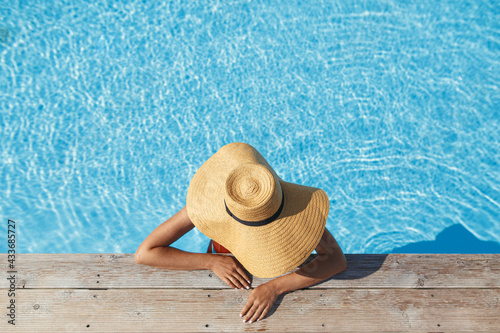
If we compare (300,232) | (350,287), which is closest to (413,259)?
(350,287)

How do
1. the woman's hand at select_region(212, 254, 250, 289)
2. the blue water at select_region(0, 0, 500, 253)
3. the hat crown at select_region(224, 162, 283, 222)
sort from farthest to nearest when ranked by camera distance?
the blue water at select_region(0, 0, 500, 253)
the woman's hand at select_region(212, 254, 250, 289)
the hat crown at select_region(224, 162, 283, 222)

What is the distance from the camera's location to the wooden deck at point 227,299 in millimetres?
2307

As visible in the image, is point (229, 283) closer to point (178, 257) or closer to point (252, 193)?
point (178, 257)

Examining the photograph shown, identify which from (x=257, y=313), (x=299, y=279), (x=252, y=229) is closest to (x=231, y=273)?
(x=257, y=313)

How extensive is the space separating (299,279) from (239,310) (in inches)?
18.4

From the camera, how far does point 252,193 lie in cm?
174

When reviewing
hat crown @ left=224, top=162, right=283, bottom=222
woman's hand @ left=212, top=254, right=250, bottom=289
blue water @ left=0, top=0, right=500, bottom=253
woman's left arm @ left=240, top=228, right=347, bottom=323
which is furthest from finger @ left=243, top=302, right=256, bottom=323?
blue water @ left=0, top=0, right=500, bottom=253

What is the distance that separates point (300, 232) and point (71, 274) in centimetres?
171

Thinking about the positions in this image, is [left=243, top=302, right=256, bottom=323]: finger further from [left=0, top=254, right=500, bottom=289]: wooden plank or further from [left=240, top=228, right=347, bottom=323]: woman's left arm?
[left=0, top=254, right=500, bottom=289]: wooden plank

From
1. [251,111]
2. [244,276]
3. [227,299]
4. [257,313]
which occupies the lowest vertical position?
[257,313]

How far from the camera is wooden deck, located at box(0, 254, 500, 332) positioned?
231cm

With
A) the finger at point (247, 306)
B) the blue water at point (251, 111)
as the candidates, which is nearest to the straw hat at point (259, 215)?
the finger at point (247, 306)

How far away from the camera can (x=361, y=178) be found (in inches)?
187

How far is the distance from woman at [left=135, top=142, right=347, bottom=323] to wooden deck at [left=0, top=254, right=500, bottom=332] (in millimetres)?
120
